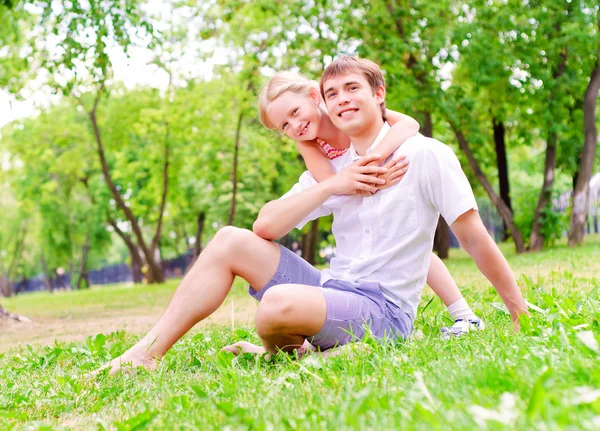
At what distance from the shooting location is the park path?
7.40 meters

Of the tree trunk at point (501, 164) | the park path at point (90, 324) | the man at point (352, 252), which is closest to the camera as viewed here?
the man at point (352, 252)

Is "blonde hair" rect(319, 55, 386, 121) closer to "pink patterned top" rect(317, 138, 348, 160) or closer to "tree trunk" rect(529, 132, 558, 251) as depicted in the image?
"pink patterned top" rect(317, 138, 348, 160)

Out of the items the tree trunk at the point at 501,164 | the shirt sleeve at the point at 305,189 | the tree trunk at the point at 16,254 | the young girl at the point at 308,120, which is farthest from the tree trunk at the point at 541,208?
the tree trunk at the point at 16,254

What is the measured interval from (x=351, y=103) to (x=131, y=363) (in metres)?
1.71

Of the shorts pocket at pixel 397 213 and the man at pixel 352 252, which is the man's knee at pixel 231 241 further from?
the shorts pocket at pixel 397 213

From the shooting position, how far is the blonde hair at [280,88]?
382 centimetres

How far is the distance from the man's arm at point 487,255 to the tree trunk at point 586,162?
13656 mm

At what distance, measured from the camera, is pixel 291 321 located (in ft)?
10.7

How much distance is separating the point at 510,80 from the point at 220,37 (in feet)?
31.8

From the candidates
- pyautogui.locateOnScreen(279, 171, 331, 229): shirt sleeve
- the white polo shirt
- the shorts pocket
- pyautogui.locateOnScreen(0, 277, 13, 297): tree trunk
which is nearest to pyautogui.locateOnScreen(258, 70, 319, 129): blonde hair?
pyautogui.locateOnScreen(279, 171, 331, 229): shirt sleeve

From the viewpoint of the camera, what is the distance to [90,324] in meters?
9.13

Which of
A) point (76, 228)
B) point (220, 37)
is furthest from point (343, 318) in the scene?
point (76, 228)

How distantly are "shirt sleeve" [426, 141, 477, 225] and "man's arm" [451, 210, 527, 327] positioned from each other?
6 cm

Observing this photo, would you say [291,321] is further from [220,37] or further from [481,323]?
[220,37]
